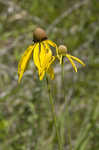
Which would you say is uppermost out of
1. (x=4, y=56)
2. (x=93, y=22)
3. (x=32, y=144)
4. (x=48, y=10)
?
(x=48, y=10)

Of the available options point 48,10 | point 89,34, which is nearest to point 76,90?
point 89,34

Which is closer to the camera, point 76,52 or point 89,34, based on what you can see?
point 76,52

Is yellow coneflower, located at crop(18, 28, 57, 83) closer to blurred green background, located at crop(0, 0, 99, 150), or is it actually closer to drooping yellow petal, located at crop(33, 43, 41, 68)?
drooping yellow petal, located at crop(33, 43, 41, 68)

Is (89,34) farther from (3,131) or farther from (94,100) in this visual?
(3,131)

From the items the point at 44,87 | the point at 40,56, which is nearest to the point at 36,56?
the point at 40,56

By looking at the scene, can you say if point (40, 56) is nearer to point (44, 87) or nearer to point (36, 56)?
point (36, 56)

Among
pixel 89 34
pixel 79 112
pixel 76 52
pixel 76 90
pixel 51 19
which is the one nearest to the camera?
pixel 79 112
